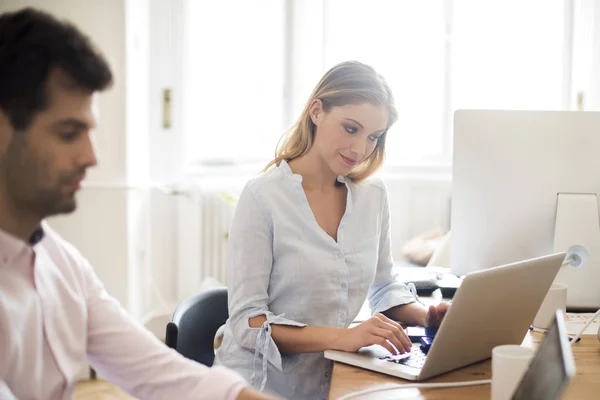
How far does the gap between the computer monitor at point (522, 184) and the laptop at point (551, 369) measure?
77cm

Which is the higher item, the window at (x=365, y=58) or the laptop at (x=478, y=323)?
the window at (x=365, y=58)

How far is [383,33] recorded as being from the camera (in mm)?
3490

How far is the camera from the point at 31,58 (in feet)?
2.30

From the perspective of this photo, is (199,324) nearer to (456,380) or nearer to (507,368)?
(456,380)

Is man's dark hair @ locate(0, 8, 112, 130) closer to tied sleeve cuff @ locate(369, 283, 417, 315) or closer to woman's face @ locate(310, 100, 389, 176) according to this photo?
woman's face @ locate(310, 100, 389, 176)

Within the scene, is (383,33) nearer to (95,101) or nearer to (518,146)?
(518,146)

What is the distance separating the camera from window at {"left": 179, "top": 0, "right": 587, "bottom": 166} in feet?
11.3

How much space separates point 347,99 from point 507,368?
2.41 ft

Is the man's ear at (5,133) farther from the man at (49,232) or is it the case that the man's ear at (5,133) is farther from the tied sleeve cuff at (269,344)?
the tied sleeve cuff at (269,344)

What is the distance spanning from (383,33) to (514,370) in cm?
283

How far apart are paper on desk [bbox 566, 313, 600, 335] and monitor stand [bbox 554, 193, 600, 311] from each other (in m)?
0.04

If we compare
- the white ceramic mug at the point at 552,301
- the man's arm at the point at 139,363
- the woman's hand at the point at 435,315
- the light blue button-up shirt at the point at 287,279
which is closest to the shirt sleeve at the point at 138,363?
the man's arm at the point at 139,363

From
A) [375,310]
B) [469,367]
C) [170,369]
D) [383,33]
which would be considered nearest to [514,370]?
[469,367]

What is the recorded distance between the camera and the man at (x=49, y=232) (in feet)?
2.31
